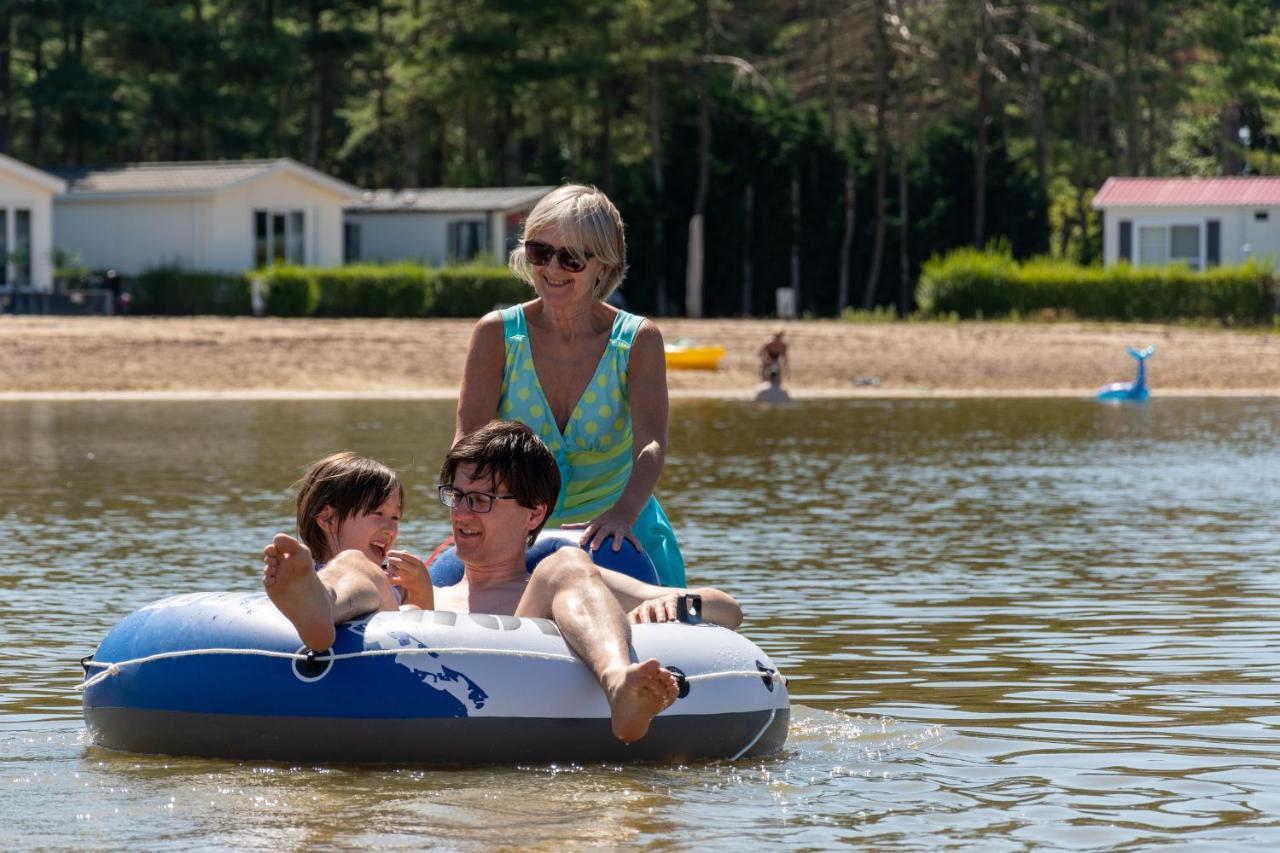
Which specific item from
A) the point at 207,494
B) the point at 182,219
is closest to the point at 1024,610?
the point at 207,494

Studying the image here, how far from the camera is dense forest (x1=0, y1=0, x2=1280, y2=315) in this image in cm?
5247

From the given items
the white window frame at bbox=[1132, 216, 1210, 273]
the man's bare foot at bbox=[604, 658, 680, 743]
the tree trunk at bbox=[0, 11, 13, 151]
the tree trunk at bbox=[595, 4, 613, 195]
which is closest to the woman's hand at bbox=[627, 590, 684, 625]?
the man's bare foot at bbox=[604, 658, 680, 743]

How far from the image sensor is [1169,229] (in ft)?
165

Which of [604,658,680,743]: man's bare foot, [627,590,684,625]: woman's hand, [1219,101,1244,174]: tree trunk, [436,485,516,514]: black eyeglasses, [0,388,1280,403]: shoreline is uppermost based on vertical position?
[1219,101,1244,174]: tree trunk

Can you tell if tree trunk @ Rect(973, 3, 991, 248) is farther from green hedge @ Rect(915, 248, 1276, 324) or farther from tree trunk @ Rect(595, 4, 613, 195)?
tree trunk @ Rect(595, 4, 613, 195)

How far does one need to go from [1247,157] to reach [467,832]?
59261 millimetres

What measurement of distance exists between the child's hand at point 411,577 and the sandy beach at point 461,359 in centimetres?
2351

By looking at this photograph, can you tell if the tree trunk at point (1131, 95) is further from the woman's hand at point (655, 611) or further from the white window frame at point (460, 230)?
the woman's hand at point (655, 611)

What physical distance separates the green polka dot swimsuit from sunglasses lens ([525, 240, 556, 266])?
0.27 m

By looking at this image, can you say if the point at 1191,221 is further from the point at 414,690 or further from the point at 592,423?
the point at 414,690

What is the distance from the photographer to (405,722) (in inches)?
281

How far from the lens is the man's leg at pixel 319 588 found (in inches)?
252

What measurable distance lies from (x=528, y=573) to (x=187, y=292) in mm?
39529

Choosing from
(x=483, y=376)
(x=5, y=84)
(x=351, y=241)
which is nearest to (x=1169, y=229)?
(x=351, y=241)
